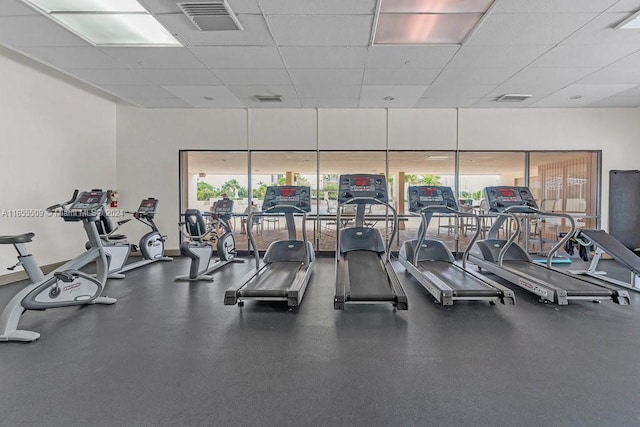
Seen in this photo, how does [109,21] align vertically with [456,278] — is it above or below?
above

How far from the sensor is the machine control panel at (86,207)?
3.58 m

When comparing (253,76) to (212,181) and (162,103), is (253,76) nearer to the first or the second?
(162,103)

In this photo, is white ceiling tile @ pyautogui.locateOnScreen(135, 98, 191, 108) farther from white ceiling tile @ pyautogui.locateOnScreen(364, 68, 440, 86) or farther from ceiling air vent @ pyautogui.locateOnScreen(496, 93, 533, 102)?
ceiling air vent @ pyautogui.locateOnScreen(496, 93, 533, 102)

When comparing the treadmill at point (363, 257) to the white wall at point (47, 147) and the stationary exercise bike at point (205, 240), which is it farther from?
the white wall at point (47, 147)

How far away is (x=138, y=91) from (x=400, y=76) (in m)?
4.53

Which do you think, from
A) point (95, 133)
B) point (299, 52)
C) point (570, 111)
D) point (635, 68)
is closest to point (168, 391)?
point (299, 52)

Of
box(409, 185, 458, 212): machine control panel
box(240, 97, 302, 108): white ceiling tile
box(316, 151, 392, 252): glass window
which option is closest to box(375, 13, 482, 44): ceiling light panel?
box(409, 185, 458, 212): machine control panel

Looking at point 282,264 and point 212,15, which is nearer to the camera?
point 212,15

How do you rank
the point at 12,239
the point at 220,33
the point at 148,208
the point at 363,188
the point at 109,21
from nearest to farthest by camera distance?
the point at 12,239, the point at 109,21, the point at 220,33, the point at 363,188, the point at 148,208

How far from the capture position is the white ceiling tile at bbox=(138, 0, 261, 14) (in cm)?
308

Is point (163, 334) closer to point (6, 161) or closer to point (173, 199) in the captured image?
point (6, 161)

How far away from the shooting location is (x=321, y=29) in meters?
3.55

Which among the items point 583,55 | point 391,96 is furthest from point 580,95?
point 391,96

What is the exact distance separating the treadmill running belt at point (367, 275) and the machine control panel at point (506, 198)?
6.52 ft
